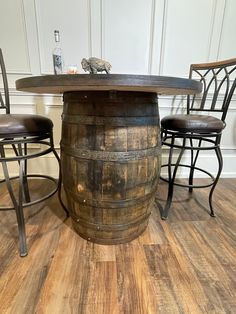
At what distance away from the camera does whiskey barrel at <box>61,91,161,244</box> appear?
86cm

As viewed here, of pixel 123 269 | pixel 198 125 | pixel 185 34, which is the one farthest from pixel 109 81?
pixel 185 34

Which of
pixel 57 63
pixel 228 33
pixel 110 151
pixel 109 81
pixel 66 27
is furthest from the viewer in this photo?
pixel 228 33

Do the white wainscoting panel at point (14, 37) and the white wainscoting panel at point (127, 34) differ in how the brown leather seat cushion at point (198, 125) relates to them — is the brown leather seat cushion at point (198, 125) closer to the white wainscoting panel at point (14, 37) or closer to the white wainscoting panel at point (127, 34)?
the white wainscoting panel at point (127, 34)

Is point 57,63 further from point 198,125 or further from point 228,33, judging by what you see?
point 228,33

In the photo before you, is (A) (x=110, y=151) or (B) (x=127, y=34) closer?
(A) (x=110, y=151)

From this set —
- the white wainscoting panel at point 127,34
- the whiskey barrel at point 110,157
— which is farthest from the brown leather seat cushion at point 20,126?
the white wainscoting panel at point 127,34

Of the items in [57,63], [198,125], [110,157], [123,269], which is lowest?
[123,269]

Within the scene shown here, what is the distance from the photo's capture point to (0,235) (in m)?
1.14

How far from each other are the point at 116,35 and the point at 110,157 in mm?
1238

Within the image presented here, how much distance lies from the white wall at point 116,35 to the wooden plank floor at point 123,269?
1161mm

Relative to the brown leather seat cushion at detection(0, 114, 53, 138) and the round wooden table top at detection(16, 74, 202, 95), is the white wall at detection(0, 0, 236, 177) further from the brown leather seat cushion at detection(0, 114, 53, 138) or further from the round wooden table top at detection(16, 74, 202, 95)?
the round wooden table top at detection(16, 74, 202, 95)

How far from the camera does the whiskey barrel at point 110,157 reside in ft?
2.82

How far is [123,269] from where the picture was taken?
0.92 metres

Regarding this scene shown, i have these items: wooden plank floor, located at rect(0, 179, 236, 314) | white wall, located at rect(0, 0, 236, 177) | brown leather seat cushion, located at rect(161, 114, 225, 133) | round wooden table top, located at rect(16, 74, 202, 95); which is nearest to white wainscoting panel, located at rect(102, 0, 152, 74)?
white wall, located at rect(0, 0, 236, 177)
